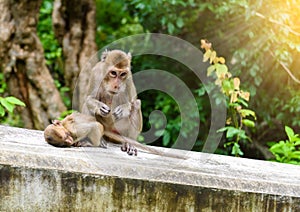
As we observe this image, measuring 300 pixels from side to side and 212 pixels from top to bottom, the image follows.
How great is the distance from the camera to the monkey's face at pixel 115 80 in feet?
12.0

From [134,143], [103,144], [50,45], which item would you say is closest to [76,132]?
→ [103,144]

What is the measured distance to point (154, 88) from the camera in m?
6.95

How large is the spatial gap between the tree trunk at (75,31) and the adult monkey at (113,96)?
9.69 feet

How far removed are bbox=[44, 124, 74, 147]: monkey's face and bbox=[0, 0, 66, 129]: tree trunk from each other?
2654 mm

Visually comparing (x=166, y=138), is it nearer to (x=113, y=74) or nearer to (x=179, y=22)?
(x=179, y=22)

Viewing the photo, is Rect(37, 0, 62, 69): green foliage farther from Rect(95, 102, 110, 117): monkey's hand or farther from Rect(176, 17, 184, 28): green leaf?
Rect(95, 102, 110, 117): monkey's hand

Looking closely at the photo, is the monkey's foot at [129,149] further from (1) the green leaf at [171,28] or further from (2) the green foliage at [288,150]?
(1) the green leaf at [171,28]

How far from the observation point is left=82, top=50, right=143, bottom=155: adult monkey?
3684mm

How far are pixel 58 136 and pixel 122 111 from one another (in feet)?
1.56

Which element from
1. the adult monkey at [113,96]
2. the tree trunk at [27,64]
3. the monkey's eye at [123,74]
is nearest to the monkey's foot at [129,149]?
the adult monkey at [113,96]

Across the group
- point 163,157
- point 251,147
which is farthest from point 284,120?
point 163,157

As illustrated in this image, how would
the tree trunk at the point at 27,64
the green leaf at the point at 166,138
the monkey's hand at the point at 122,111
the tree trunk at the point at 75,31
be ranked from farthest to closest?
the tree trunk at the point at 75,31 < the green leaf at the point at 166,138 < the tree trunk at the point at 27,64 < the monkey's hand at the point at 122,111

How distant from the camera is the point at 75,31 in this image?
6785mm

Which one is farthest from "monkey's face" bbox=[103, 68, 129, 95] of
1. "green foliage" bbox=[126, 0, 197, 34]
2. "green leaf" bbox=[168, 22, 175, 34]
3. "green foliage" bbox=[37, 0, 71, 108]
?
"green foliage" bbox=[37, 0, 71, 108]
